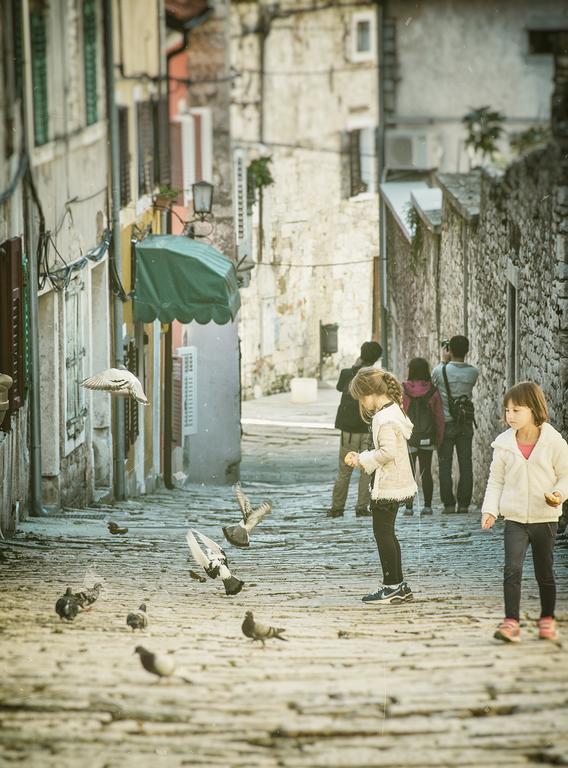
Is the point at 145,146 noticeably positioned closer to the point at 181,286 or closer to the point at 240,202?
the point at 181,286

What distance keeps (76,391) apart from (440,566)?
494 centimetres

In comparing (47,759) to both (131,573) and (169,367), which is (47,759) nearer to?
(131,573)

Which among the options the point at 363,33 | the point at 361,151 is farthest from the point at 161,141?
the point at 361,151

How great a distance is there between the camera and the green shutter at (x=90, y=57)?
13235mm

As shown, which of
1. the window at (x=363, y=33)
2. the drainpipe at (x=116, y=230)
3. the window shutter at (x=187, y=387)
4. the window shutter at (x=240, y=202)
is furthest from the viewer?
the window at (x=363, y=33)

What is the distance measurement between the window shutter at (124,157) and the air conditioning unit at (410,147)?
479 inches

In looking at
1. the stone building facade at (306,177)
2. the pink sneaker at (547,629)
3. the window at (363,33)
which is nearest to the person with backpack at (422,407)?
the pink sneaker at (547,629)

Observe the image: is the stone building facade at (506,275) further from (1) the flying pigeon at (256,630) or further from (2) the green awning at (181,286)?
(1) the flying pigeon at (256,630)

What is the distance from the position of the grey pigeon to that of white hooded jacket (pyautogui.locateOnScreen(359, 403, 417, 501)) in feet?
7.28

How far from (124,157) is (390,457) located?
911 cm

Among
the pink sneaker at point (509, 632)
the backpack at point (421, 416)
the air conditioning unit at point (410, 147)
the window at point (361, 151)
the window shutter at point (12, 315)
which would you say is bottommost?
the pink sneaker at point (509, 632)

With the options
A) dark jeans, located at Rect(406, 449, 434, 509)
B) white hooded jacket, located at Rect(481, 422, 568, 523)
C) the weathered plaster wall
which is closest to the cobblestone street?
white hooded jacket, located at Rect(481, 422, 568, 523)

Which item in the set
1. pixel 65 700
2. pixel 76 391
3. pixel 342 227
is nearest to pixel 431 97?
pixel 342 227

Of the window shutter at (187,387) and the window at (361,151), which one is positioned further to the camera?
the window at (361,151)
